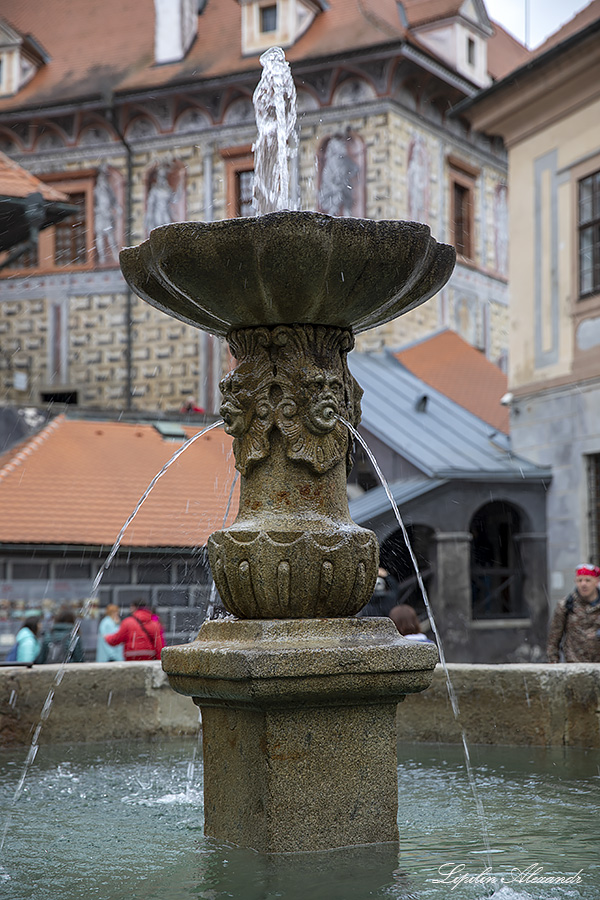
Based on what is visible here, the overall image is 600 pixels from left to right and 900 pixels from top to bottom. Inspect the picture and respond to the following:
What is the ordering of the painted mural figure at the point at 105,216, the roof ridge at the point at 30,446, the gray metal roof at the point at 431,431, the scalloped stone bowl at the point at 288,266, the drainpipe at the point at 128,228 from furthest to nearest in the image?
the painted mural figure at the point at 105,216 → the drainpipe at the point at 128,228 → the gray metal roof at the point at 431,431 → the roof ridge at the point at 30,446 → the scalloped stone bowl at the point at 288,266

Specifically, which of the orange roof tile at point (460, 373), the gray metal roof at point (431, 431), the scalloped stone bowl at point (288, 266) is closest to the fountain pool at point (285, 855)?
the scalloped stone bowl at point (288, 266)

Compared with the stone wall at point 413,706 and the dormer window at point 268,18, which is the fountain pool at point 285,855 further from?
the dormer window at point 268,18

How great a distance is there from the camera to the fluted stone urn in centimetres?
395

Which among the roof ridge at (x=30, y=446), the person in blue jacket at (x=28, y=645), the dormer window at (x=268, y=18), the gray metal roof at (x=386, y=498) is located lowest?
the person in blue jacket at (x=28, y=645)

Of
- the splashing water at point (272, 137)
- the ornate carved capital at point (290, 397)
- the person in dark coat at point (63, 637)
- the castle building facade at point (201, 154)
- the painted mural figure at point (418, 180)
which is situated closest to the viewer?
the ornate carved capital at point (290, 397)

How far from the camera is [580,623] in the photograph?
7.73 metres

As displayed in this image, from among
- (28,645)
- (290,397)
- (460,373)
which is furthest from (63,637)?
(460,373)

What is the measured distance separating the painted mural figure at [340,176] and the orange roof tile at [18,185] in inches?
299

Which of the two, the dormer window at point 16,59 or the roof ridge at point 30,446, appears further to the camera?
the dormer window at point 16,59

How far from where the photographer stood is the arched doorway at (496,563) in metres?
17.3

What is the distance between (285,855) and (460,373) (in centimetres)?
1918

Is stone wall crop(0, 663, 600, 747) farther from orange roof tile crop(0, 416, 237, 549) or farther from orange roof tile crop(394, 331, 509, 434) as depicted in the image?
orange roof tile crop(394, 331, 509, 434)

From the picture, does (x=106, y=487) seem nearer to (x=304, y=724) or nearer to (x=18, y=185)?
(x=18, y=185)

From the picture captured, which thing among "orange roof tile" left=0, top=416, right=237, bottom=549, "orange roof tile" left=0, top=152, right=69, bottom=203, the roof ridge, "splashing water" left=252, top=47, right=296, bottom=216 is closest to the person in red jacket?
"splashing water" left=252, top=47, right=296, bottom=216
